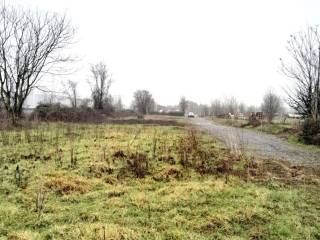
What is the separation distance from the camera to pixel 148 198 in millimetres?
6328

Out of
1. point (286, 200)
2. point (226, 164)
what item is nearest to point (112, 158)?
point (226, 164)

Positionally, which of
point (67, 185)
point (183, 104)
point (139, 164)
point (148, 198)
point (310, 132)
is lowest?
point (148, 198)

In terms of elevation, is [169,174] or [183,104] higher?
[183,104]

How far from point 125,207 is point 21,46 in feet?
69.0

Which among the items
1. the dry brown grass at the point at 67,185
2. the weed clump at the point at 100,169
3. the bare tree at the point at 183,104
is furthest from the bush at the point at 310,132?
the bare tree at the point at 183,104

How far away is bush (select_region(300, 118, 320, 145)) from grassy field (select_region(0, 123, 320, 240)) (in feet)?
24.4

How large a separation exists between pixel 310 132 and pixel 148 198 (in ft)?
40.8

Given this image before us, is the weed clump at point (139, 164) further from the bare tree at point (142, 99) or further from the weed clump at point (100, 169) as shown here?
the bare tree at point (142, 99)

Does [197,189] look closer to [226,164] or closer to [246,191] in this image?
[246,191]

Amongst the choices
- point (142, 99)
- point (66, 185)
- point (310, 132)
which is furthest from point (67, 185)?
point (142, 99)

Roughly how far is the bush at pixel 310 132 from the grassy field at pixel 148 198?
7433 millimetres

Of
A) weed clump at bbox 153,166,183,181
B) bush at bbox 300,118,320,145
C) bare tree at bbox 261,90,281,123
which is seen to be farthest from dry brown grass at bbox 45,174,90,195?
bare tree at bbox 261,90,281,123

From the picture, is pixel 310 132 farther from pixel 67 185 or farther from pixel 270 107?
pixel 270 107

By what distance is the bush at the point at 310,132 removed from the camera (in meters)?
15.9
